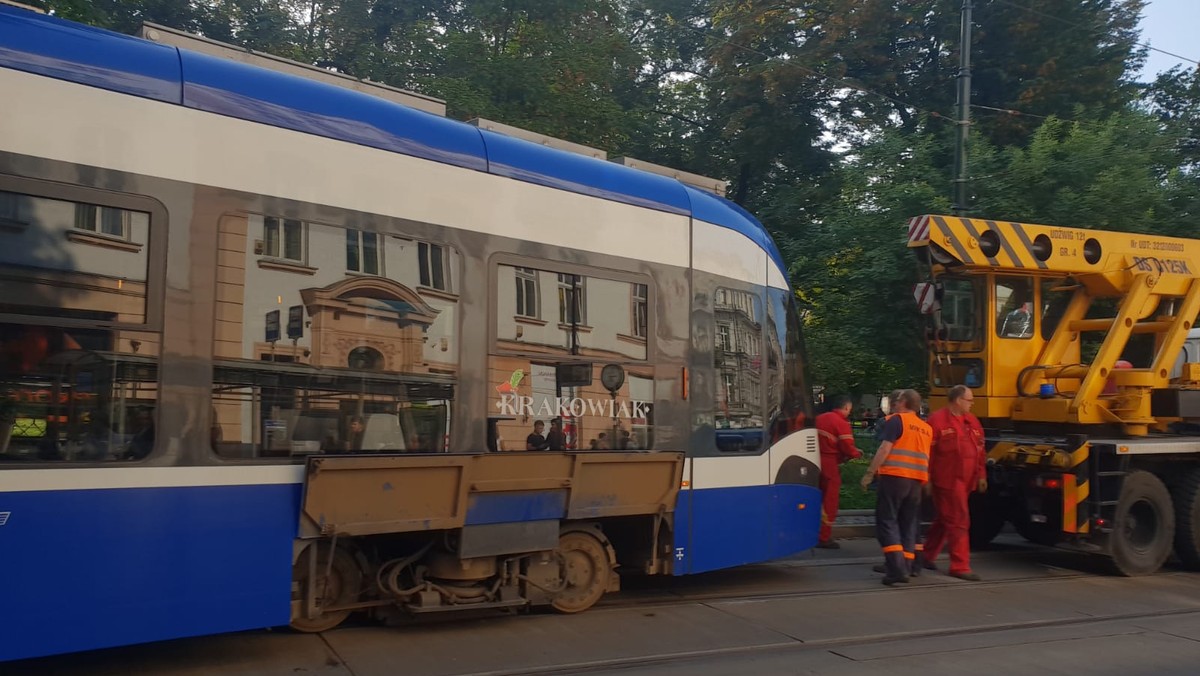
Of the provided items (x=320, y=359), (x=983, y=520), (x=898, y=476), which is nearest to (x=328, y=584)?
(x=320, y=359)

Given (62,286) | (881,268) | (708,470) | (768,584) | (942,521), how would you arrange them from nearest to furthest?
(62,286)
(708,470)
(768,584)
(942,521)
(881,268)

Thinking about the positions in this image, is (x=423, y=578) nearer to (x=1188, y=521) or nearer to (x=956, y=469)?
(x=956, y=469)

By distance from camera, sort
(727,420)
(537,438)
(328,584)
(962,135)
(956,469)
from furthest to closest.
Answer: (962,135) → (956,469) → (727,420) → (537,438) → (328,584)

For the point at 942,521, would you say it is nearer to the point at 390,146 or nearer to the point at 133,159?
the point at 390,146

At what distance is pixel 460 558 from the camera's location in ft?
19.9

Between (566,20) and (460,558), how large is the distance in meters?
18.8

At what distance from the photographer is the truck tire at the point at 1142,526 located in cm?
954

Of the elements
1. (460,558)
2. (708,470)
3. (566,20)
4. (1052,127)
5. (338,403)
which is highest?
(566,20)

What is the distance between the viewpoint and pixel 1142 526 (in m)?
9.93

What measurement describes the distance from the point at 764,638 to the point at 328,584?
2843 mm

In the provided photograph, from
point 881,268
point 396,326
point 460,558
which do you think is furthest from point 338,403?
point 881,268

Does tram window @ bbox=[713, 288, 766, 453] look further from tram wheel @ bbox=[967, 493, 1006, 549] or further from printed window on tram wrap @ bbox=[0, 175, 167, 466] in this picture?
tram wheel @ bbox=[967, 493, 1006, 549]

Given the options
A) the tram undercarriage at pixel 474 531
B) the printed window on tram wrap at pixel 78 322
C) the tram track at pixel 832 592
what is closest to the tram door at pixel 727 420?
the tram undercarriage at pixel 474 531

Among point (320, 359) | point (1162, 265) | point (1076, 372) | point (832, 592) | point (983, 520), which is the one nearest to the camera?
point (320, 359)
